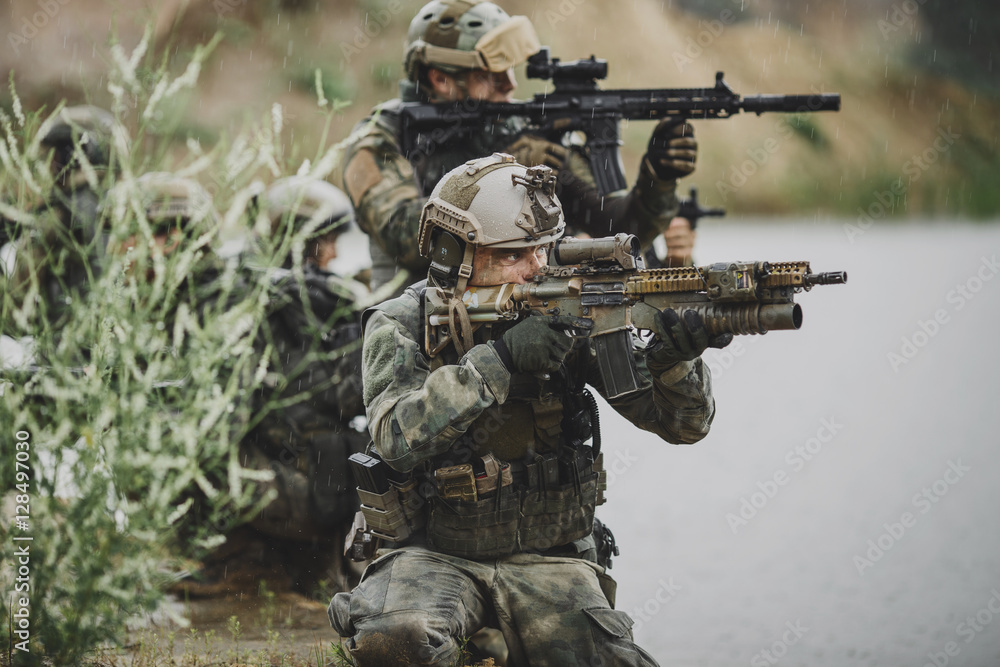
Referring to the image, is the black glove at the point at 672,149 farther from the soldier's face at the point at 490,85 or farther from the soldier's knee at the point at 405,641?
the soldier's knee at the point at 405,641

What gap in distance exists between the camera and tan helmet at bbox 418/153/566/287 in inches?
150

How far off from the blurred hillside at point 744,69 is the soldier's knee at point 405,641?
1241cm

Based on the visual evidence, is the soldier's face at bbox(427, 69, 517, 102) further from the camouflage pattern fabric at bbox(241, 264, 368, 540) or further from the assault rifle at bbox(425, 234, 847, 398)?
the assault rifle at bbox(425, 234, 847, 398)

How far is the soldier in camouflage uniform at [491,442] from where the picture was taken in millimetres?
3633

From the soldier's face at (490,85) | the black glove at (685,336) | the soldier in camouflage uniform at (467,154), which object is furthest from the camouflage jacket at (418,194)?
the black glove at (685,336)

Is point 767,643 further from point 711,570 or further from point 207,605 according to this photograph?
point 207,605

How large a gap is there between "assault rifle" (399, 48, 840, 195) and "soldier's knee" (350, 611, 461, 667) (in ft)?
9.85

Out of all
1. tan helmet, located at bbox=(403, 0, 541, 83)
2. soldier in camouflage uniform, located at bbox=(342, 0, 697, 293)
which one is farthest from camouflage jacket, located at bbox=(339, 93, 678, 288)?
tan helmet, located at bbox=(403, 0, 541, 83)

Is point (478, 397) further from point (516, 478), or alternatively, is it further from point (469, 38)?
point (469, 38)

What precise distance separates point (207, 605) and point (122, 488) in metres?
2.91

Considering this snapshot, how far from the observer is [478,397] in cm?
360

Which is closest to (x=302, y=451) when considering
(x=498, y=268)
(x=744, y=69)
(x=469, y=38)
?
(x=469, y=38)

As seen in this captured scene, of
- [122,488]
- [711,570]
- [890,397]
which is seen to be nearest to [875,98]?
[890,397]

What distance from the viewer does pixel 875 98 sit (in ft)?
55.5
